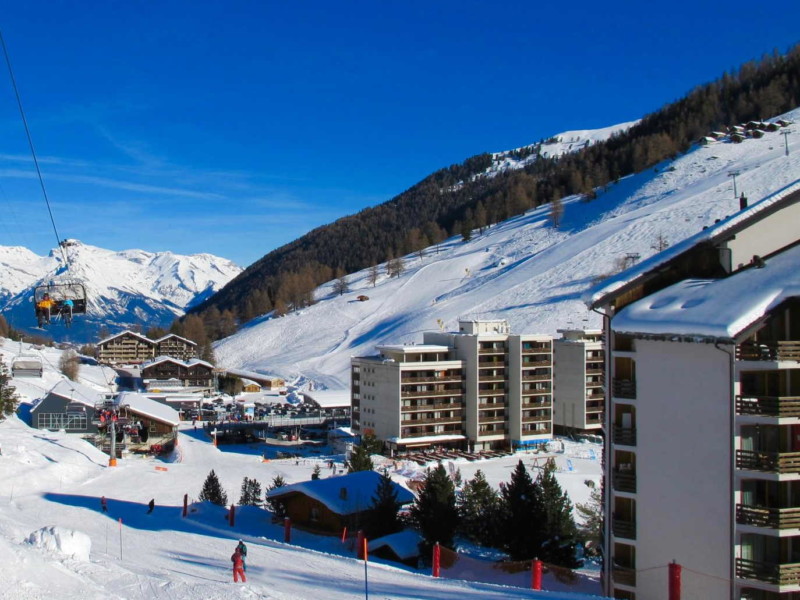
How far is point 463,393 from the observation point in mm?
53250

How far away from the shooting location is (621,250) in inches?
3962

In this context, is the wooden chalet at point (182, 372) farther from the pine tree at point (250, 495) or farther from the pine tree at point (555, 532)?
the pine tree at point (555, 532)

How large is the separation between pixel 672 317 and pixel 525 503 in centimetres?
863

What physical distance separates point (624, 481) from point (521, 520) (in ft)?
18.0

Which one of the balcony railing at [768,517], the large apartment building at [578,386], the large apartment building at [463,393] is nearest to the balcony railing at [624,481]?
the balcony railing at [768,517]

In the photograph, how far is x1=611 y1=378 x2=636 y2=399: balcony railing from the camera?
53.9ft

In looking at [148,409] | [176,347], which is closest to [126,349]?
[176,347]

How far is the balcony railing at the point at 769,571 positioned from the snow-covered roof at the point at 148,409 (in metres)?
45.1

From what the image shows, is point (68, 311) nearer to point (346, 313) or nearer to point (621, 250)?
point (621, 250)

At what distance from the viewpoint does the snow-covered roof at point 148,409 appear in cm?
5253

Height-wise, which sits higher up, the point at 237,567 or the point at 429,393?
the point at 429,393

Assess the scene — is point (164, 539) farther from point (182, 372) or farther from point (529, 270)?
point (529, 270)

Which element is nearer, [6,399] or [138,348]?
[6,399]

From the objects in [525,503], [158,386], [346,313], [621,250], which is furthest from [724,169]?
[525,503]
